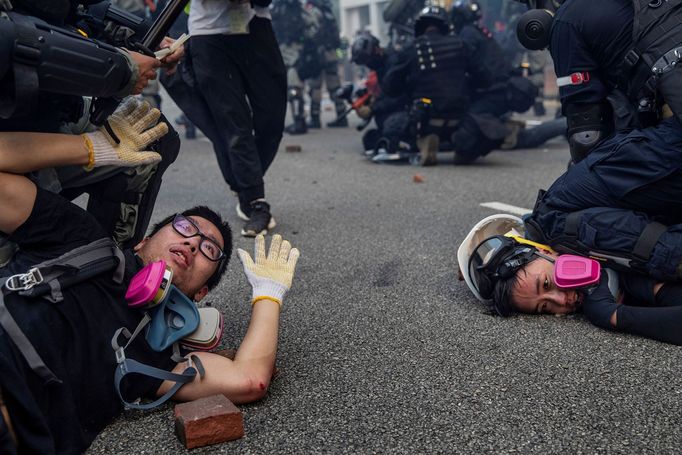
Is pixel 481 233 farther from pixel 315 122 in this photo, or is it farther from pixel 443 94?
pixel 315 122

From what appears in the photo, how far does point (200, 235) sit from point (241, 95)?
6.56 ft

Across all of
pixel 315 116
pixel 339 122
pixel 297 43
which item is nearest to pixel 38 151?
pixel 297 43

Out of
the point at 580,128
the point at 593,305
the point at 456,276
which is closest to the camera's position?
the point at 593,305

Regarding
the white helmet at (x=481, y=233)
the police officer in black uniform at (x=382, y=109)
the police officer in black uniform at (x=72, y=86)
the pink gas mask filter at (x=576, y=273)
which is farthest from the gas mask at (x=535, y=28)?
the police officer in black uniform at (x=382, y=109)

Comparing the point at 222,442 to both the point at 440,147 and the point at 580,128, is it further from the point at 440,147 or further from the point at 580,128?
the point at 440,147

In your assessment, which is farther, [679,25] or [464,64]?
[464,64]

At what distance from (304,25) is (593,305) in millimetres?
8813

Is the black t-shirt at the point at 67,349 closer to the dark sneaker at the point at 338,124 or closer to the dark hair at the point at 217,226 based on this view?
the dark hair at the point at 217,226

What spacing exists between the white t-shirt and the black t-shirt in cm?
223

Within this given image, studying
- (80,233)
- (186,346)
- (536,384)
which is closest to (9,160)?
(80,233)

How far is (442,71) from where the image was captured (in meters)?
6.83

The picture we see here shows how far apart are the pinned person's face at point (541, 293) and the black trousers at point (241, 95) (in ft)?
6.75

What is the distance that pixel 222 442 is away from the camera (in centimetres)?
196

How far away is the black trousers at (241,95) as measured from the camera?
167 inches
